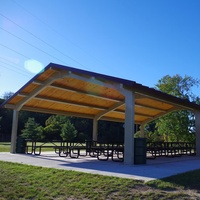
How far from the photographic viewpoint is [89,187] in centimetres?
591

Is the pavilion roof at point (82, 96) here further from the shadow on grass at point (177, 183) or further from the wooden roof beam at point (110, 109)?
the shadow on grass at point (177, 183)

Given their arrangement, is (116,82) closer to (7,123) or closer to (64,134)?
(64,134)

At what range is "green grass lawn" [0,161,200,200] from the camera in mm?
5371

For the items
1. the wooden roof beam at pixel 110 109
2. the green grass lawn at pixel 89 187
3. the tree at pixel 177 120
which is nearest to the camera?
the green grass lawn at pixel 89 187

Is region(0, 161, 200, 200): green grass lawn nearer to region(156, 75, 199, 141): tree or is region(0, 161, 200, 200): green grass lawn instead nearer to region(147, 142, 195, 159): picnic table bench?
region(147, 142, 195, 159): picnic table bench

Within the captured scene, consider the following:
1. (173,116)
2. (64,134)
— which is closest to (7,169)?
(173,116)

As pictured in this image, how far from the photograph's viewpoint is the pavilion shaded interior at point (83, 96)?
10.8 m

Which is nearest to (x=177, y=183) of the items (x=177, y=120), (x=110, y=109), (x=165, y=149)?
(x=165, y=149)

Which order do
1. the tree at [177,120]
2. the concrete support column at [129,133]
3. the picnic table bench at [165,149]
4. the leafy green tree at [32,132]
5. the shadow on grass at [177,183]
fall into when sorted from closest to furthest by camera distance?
1. the shadow on grass at [177,183]
2. the concrete support column at [129,133]
3. the picnic table bench at [165,149]
4. the tree at [177,120]
5. the leafy green tree at [32,132]

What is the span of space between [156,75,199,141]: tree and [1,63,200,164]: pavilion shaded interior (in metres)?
5.71

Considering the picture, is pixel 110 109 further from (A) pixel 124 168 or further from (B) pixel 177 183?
(B) pixel 177 183

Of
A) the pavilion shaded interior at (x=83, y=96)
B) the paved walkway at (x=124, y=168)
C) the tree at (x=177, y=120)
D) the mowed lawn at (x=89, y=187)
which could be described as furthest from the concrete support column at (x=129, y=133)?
the tree at (x=177, y=120)

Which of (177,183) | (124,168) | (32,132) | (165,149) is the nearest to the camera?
(177,183)

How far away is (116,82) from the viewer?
10.2 metres
